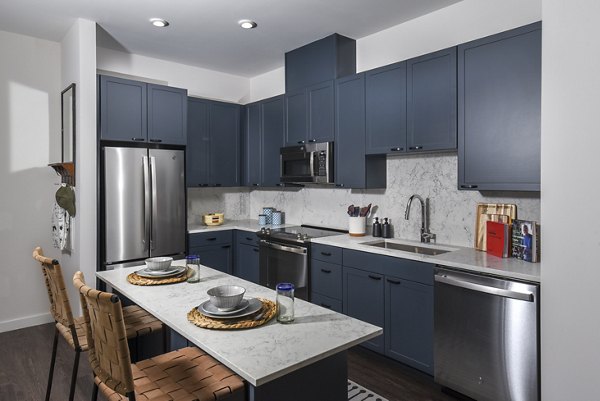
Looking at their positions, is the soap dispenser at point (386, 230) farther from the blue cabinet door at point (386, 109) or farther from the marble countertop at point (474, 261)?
the blue cabinet door at point (386, 109)

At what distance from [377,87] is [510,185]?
142 cm

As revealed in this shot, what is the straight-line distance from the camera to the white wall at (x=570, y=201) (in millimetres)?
1819

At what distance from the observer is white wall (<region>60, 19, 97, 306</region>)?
355 centimetres

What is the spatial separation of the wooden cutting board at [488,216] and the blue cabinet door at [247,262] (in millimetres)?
2346

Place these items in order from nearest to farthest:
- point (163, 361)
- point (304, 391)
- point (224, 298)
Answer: point (304, 391) < point (224, 298) < point (163, 361)

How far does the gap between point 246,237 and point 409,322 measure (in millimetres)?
2237

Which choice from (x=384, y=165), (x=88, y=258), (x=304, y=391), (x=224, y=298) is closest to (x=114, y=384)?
(x=224, y=298)

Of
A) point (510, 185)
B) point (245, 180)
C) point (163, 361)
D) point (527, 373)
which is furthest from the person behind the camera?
point (245, 180)

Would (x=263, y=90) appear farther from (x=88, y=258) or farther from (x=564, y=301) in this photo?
(x=564, y=301)

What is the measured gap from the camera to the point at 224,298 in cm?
169

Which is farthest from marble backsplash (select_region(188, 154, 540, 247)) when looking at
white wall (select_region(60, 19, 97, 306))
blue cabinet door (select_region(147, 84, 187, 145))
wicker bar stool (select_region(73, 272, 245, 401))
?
wicker bar stool (select_region(73, 272, 245, 401))

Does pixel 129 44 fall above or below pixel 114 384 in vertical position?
above

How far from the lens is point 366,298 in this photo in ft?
10.6

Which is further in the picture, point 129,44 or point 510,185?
point 129,44
